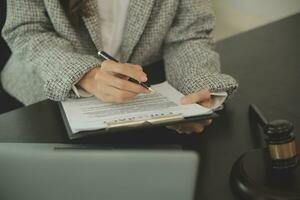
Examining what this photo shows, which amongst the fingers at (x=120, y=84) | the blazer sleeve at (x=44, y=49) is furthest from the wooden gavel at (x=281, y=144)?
the blazer sleeve at (x=44, y=49)

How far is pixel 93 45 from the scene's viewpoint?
0.90 meters

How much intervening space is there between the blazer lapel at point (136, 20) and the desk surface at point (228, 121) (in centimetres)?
23

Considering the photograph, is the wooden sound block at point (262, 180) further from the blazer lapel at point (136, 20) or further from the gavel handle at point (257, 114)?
the blazer lapel at point (136, 20)

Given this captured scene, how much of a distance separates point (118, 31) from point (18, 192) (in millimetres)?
587

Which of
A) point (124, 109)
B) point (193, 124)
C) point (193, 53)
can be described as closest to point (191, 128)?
point (193, 124)

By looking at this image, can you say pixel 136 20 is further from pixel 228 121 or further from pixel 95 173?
pixel 95 173

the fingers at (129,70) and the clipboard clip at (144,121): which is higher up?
the fingers at (129,70)

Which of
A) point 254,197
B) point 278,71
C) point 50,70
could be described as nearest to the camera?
point 254,197

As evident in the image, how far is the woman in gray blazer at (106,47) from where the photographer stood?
0.70 metres

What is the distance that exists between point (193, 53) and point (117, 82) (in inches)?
10.5

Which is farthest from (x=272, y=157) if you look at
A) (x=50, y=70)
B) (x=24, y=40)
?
(x=24, y=40)

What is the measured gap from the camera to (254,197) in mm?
484

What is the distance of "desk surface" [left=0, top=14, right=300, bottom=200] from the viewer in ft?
1.89

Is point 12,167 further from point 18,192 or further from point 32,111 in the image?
point 32,111
